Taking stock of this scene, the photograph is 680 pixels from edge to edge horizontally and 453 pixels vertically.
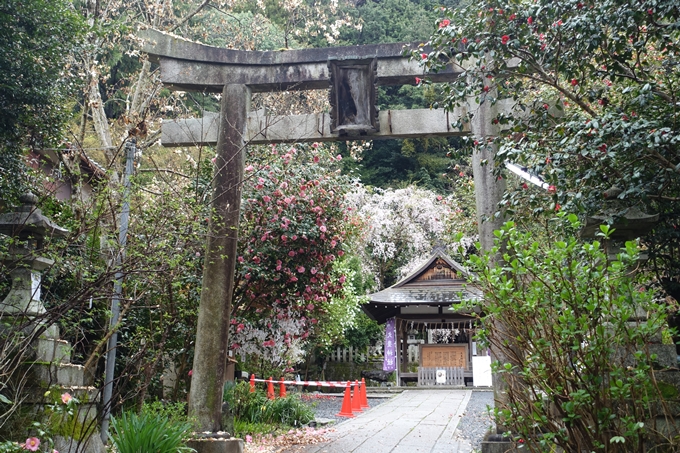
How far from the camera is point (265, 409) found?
9.43 m

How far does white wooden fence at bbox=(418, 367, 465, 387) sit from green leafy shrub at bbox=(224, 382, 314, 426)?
38.3 feet

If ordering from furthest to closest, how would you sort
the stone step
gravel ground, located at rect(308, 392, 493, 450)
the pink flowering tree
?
gravel ground, located at rect(308, 392, 493, 450), the pink flowering tree, the stone step

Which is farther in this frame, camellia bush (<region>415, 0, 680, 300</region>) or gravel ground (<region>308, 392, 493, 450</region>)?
gravel ground (<region>308, 392, 493, 450</region>)

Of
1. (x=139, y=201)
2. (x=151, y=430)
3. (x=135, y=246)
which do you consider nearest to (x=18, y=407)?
(x=151, y=430)

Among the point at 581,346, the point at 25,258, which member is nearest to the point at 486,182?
the point at 581,346

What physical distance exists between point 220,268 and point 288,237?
2.23 meters

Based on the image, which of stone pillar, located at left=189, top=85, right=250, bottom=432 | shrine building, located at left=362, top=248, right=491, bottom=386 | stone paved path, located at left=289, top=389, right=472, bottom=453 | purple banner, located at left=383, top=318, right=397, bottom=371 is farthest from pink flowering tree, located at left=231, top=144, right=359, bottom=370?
purple banner, located at left=383, top=318, right=397, bottom=371

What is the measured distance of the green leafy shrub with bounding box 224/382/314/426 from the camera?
9211mm

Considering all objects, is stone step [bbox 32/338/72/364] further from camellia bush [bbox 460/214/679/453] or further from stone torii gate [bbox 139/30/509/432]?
camellia bush [bbox 460/214/679/453]

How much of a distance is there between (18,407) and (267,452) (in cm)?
351

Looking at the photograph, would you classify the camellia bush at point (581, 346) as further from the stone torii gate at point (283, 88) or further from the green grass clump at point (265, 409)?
the green grass clump at point (265, 409)

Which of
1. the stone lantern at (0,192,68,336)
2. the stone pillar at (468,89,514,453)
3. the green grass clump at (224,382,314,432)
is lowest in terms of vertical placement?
the green grass clump at (224,382,314,432)

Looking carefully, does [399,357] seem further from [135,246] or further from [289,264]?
[135,246]

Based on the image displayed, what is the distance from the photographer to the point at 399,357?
2158 centimetres
